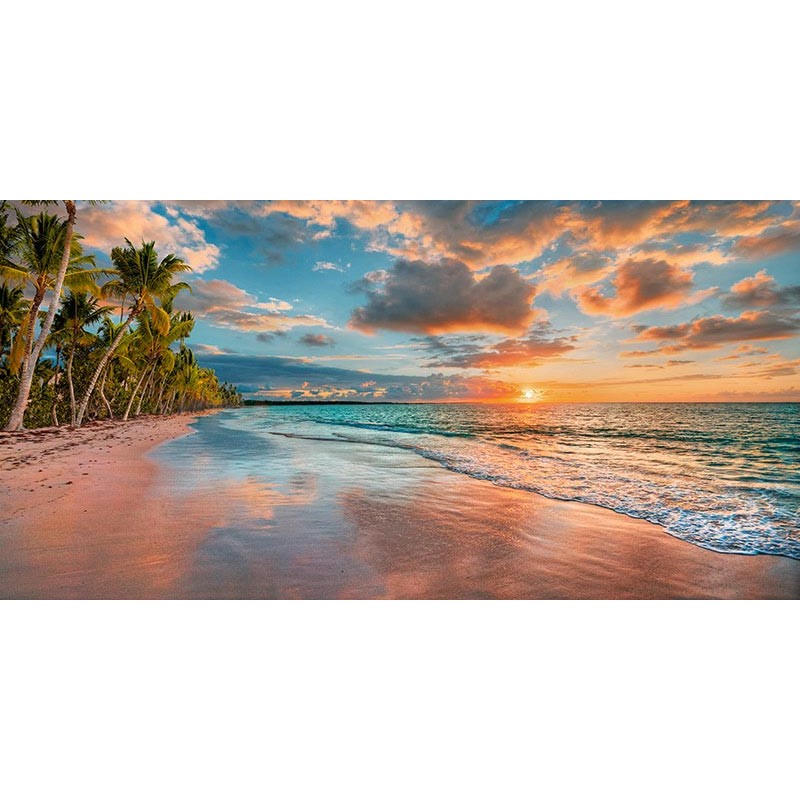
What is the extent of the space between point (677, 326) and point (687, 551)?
7.70 ft

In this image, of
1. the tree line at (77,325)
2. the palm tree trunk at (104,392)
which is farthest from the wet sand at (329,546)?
the palm tree trunk at (104,392)

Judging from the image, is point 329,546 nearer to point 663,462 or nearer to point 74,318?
point 663,462

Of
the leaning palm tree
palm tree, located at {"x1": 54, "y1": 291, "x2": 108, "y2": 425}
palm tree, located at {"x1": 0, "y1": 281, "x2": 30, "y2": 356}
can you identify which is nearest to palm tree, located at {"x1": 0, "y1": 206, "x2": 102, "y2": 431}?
the leaning palm tree

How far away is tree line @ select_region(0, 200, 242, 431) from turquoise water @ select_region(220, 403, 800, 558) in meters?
3.89

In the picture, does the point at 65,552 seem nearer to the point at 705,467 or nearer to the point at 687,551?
the point at 687,551

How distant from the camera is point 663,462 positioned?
508 centimetres

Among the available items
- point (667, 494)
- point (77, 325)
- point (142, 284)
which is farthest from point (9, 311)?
point (667, 494)

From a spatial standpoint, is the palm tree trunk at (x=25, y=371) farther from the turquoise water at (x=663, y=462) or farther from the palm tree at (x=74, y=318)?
the palm tree at (x=74, y=318)

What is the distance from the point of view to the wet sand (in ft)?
6.76

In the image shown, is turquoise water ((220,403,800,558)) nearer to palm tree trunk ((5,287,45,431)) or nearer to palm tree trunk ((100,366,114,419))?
palm tree trunk ((5,287,45,431))

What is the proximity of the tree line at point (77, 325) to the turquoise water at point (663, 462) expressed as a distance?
389 cm

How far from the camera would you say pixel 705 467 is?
4918 mm

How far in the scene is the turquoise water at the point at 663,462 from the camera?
303cm

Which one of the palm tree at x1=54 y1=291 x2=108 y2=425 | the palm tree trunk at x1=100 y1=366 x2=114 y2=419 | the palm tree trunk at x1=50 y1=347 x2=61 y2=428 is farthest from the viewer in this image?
the palm tree trunk at x1=100 y1=366 x2=114 y2=419
